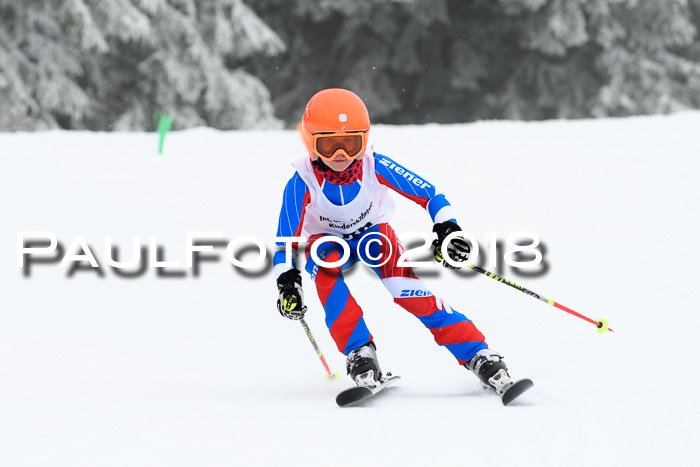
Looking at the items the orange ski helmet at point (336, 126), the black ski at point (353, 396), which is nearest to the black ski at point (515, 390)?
the black ski at point (353, 396)

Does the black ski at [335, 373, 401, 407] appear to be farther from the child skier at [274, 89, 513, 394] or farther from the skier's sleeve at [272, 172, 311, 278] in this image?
the skier's sleeve at [272, 172, 311, 278]

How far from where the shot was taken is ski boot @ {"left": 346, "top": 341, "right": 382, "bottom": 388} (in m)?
3.59

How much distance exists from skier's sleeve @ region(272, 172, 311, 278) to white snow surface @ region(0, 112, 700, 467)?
0.63 meters

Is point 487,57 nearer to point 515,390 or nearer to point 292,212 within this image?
point 292,212

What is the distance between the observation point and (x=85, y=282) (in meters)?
5.93

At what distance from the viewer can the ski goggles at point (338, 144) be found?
3.65 m

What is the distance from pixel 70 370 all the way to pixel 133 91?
10.7m

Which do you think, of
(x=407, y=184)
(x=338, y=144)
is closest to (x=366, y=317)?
(x=407, y=184)

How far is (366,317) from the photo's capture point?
209 inches

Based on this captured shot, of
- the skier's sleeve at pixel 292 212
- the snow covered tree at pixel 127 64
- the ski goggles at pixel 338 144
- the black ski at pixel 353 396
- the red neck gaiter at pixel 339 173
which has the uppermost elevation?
the snow covered tree at pixel 127 64

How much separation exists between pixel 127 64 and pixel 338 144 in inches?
447

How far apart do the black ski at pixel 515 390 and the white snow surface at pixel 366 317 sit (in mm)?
87

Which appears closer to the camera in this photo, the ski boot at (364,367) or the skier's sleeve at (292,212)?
the ski boot at (364,367)

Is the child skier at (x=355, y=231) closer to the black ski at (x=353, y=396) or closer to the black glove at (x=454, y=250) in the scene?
the black glove at (x=454, y=250)
